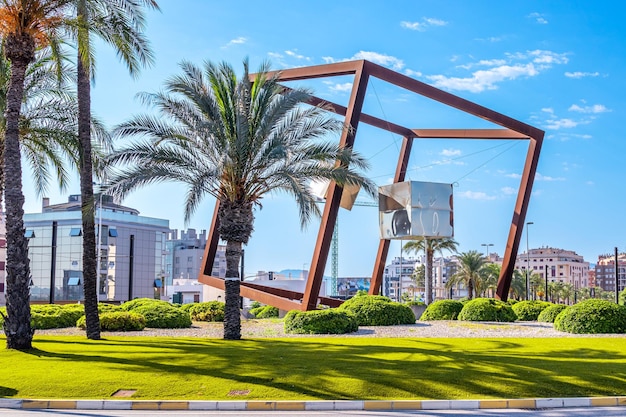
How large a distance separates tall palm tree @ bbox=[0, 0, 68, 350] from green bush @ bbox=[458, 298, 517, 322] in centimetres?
1974

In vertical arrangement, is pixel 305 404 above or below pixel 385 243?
below

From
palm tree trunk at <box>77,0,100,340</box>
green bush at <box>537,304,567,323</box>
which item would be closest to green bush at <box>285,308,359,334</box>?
palm tree trunk at <box>77,0,100,340</box>

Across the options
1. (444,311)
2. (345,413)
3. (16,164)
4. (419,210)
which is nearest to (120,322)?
(16,164)

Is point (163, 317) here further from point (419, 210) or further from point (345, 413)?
point (345, 413)

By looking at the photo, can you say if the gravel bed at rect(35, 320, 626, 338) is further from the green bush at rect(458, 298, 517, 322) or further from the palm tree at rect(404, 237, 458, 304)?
the palm tree at rect(404, 237, 458, 304)

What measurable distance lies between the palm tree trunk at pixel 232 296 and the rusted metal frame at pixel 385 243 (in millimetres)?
17765

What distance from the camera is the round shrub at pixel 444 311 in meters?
32.2

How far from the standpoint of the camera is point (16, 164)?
18578mm

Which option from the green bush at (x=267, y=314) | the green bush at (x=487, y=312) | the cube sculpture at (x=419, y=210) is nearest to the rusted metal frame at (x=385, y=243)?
the cube sculpture at (x=419, y=210)

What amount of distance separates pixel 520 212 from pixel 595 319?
47.7 ft

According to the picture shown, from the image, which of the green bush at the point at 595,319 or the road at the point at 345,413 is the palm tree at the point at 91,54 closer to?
the road at the point at 345,413

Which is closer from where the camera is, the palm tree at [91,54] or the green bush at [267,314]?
the palm tree at [91,54]

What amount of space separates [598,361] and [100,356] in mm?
12193

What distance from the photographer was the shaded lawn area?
1303 cm
